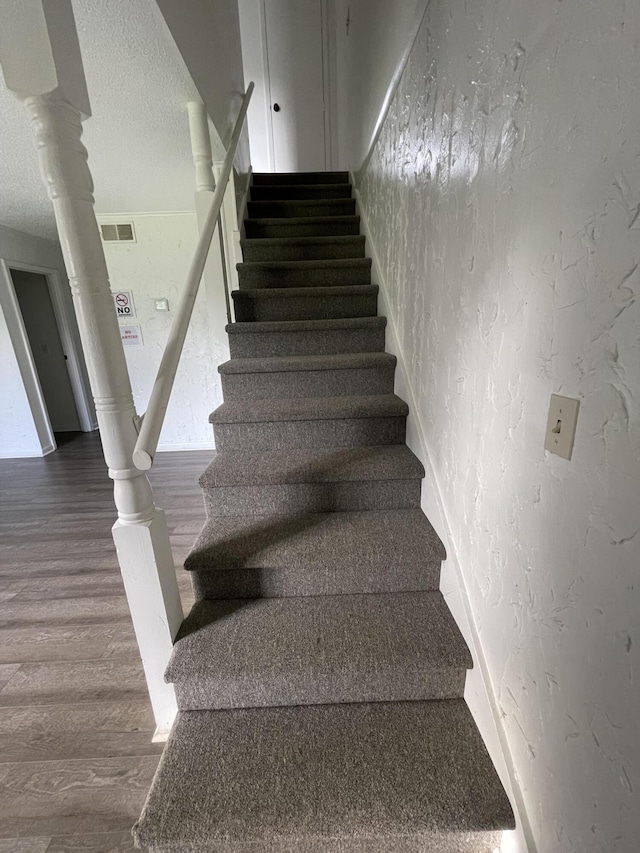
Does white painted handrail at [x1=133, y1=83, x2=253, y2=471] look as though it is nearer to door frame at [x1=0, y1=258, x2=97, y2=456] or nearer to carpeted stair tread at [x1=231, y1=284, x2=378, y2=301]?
carpeted stair tread at [x1=231, y1=284, x2=378, y2=301]

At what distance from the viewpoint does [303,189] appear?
2.76m

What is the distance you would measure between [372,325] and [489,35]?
111 centimetres

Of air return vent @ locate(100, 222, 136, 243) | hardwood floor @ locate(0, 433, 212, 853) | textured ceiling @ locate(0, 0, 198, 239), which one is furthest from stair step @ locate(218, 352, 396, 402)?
air return vent @ locate(100, 222, 136, 243)

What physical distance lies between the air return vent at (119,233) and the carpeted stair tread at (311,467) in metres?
2.94

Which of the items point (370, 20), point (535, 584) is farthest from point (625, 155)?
point (370, 20)

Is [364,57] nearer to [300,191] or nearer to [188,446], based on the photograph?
[300,191]


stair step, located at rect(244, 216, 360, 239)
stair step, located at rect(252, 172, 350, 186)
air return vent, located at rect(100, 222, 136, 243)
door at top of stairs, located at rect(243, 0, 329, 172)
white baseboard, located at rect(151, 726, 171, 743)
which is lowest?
white baseboard, located at rect(151, 726, 171, 743)

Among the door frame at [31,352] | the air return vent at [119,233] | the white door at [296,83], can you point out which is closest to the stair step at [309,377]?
the air return vent at [119,233]

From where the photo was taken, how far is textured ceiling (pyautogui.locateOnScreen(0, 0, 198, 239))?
3.95 ft

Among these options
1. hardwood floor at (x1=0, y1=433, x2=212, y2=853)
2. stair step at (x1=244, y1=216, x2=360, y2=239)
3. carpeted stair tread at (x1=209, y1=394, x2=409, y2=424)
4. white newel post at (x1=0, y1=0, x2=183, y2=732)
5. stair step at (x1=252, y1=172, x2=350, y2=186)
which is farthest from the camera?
stair step at (x1=252, y1=172, x2=350, y2=186)

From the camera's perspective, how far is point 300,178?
2.95 meters

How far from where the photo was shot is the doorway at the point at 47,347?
4.20 meters

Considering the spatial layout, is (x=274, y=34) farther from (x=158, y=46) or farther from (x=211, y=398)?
(x=211, y=398)

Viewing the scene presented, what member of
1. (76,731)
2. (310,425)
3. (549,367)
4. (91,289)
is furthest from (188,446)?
(549,367)
